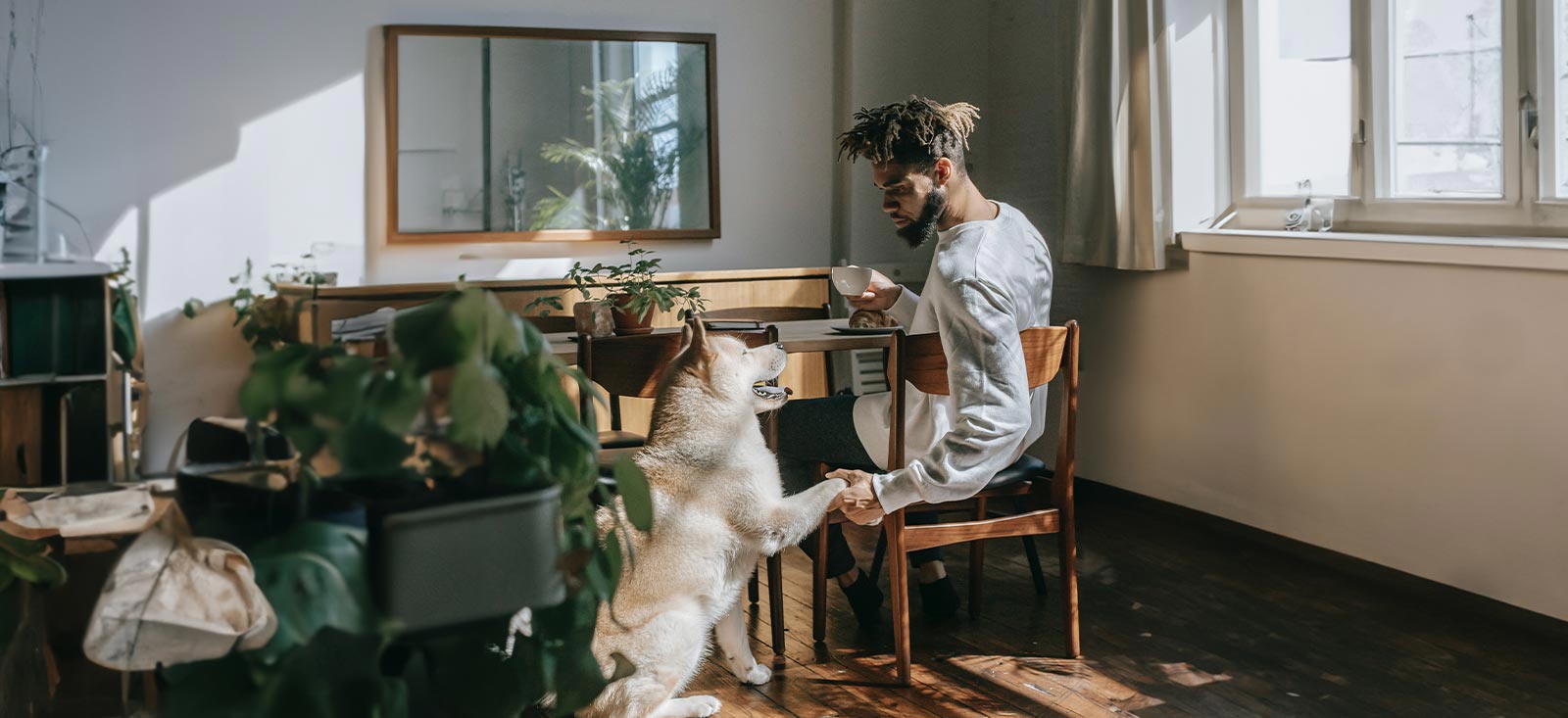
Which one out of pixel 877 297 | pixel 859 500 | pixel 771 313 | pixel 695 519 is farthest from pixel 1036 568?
pixel 695 519

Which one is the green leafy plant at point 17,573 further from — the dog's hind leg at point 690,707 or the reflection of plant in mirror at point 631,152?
the reflection of plant in mirror at point 631,152

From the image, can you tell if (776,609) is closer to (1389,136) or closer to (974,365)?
(974,365)

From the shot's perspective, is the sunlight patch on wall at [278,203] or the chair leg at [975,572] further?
the sunlight patch on wall at [278,203]

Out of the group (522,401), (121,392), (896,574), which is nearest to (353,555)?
(522,401)

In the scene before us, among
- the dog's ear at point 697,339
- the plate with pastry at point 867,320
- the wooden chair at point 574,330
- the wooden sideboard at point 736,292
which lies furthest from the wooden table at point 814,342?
the wooden sideboard at point 736,292

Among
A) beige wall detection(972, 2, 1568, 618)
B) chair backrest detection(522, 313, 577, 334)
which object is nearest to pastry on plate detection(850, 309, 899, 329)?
chair backrest detection(522, 313, 577, 334)

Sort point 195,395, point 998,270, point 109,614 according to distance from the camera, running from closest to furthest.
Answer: point 109,614 < point 195,395 < point 998,270

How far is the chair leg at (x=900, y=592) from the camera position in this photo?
8.29ft

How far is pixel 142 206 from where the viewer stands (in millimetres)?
4023

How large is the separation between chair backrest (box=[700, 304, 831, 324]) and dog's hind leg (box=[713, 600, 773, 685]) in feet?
4.51

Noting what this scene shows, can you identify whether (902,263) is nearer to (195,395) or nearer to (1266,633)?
(1266,633)

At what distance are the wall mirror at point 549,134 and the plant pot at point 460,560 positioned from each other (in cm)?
385

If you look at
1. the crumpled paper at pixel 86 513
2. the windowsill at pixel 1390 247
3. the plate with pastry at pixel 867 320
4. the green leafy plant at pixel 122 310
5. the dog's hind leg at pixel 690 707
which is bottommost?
the dog's hind leg at pixel 690 707

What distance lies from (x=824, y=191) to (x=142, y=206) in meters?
2.55
